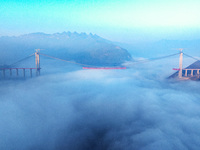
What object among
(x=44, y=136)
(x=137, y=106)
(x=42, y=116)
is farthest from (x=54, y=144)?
(x=137, y=106)

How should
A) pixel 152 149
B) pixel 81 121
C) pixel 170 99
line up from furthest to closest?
pixel 170 99 → pixel 81 121 → pixel 152 149

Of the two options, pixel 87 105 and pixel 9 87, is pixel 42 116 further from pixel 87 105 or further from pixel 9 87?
A: pixel 9 87

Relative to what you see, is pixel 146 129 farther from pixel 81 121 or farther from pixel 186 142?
pixel 81 121

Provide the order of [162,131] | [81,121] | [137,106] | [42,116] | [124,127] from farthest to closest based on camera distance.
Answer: [137,106] → [42,116] → [81,121] → [124,127] → [162,131]

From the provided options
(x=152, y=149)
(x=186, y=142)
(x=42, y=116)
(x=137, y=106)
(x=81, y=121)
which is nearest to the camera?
(x=152, y=149)

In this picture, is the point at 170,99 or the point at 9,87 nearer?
the point at 170,99

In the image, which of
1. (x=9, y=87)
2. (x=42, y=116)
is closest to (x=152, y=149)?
(x=42, y=116)

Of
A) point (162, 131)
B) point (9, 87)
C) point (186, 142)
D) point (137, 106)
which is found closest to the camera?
point (186, 142)

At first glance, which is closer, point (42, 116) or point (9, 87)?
point (42, 116)
